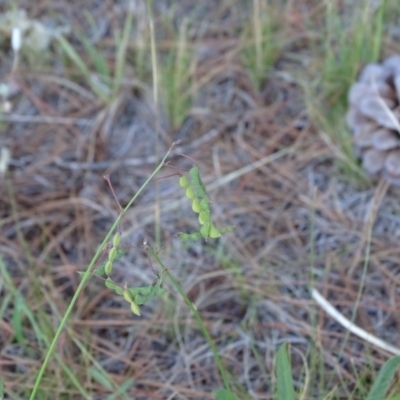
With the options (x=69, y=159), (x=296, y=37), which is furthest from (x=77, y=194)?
(x=296, y=37)

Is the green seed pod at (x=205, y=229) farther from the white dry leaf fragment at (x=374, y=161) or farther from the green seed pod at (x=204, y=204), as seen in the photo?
the white dry leaf fragment at (x=374, y=161)

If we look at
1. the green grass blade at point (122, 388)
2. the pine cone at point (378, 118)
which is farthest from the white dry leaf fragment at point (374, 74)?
the green grass blade at point (122, 388)

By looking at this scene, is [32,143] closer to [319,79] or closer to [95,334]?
[95,334]

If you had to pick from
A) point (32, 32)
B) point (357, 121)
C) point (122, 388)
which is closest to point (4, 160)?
point (32, 32)

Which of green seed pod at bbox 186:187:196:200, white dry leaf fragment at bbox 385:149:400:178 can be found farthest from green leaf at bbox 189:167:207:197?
white dry leaf fragment at bbox 385:149:400:178

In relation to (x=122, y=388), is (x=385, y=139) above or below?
above

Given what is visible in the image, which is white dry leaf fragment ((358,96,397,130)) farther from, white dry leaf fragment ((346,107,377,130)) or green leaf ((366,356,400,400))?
green leaf ((366,356,400,400))

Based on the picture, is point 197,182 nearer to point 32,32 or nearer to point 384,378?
point 384,378

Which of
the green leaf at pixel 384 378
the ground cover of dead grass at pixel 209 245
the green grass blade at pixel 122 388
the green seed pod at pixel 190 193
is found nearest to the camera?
the green seed pod at pixel 190 193
